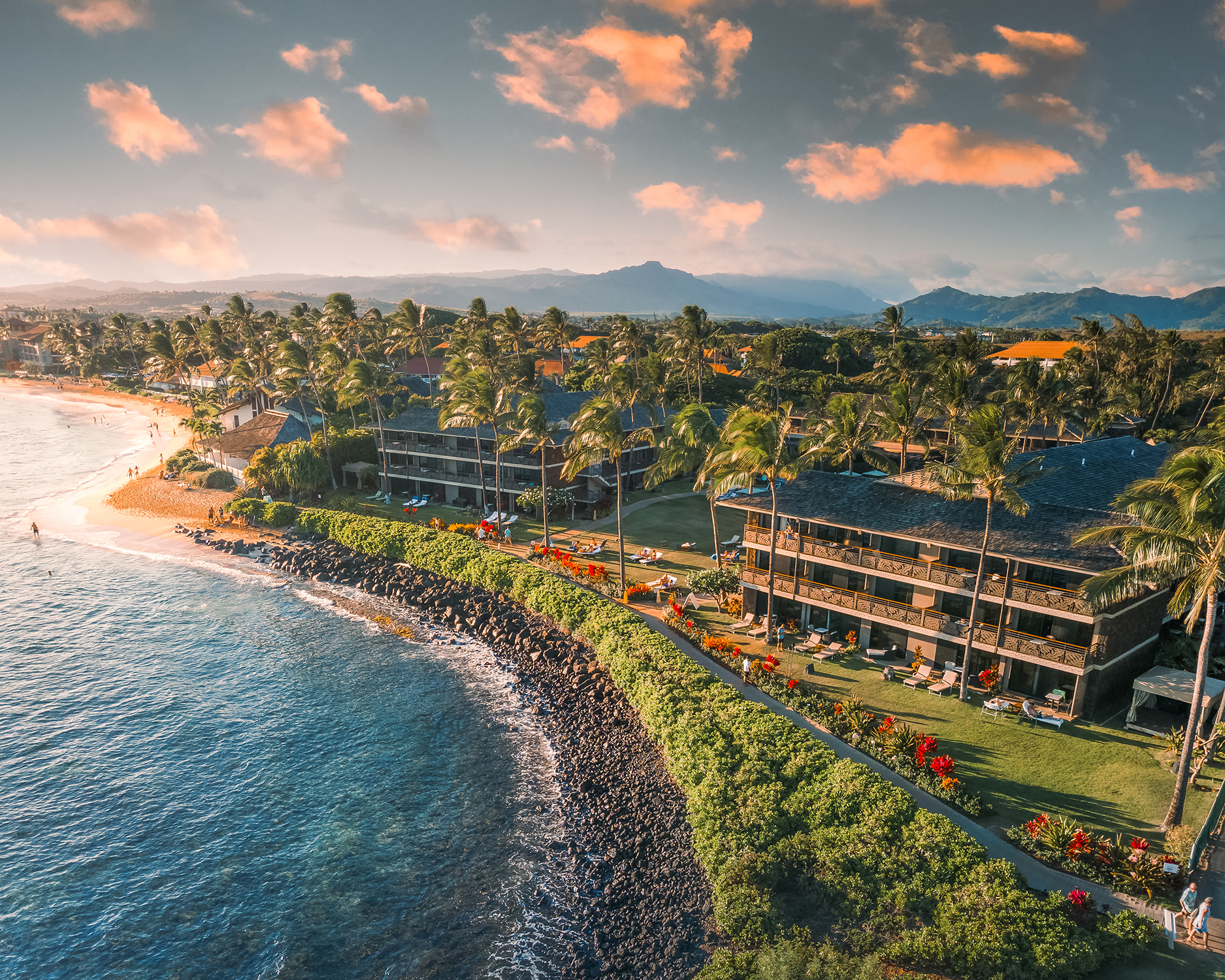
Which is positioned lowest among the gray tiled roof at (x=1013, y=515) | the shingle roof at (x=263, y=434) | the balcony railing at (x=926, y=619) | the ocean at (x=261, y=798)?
the ocean at (x=261, y=798)

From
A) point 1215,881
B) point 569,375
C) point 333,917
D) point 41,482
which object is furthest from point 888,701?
point 41,482

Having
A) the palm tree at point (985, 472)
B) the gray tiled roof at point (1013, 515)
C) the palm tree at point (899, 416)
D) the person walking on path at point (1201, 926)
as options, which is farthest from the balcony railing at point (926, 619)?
the palm tree at point (899, 416)

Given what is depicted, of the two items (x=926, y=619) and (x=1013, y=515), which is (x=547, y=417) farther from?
(x=1013, y=515)

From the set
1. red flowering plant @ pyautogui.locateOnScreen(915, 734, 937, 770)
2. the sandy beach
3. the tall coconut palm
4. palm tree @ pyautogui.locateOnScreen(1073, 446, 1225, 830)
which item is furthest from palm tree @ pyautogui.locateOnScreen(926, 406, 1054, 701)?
the sandy beach

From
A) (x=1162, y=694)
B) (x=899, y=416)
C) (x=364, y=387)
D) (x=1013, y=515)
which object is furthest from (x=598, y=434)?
(x=364, y=387)

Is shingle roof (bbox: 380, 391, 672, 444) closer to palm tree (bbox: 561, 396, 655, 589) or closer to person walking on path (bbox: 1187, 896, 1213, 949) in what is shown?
palm tree (bbox: 561, 396, 655, 589)

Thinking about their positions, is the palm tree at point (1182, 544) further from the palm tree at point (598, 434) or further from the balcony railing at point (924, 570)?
the palm tree at point (598, 434)

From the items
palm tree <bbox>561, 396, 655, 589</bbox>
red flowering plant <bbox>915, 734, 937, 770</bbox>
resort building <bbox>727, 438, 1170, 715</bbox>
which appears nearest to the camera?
red flowering plant <bbox>915, 734, 937, 770</bbox>
